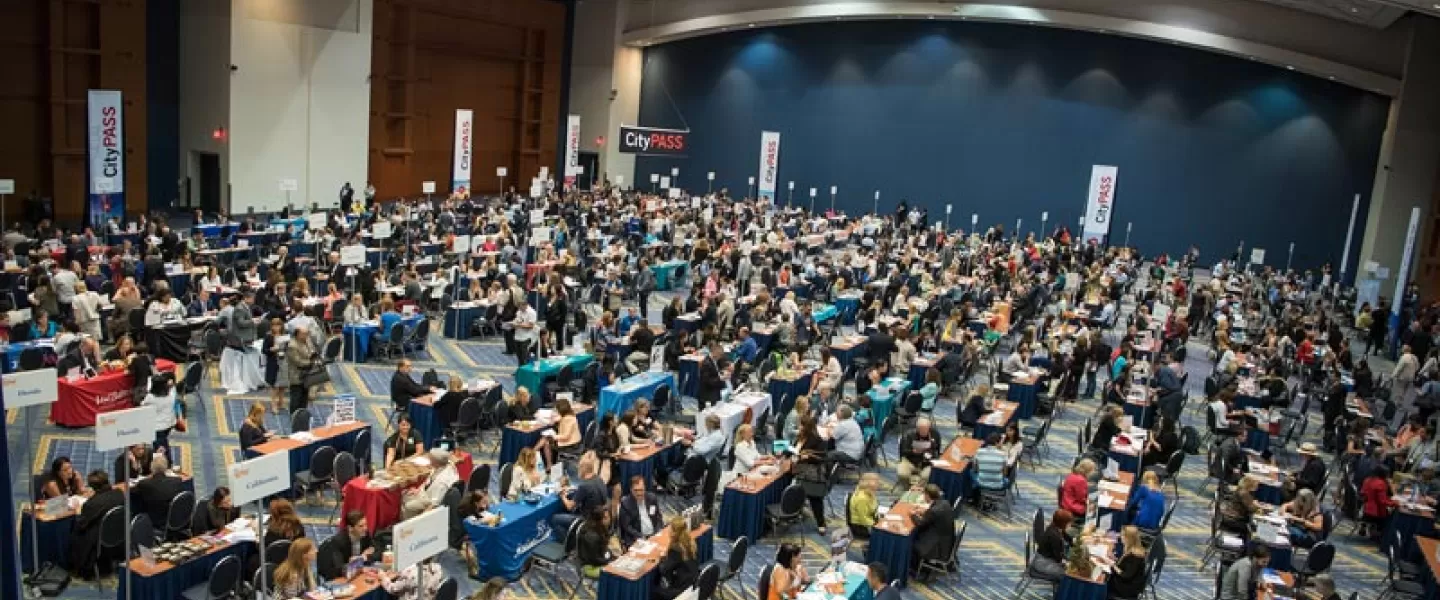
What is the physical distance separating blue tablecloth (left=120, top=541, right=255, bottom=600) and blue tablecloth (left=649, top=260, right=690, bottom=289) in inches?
711

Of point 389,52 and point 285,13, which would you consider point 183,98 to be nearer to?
point 285,13

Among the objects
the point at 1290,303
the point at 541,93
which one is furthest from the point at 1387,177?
the point at 541,93

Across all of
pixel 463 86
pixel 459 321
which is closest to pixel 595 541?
pixel 459 321

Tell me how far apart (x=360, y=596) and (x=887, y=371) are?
1144 cm

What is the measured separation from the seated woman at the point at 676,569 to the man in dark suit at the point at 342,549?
262cm

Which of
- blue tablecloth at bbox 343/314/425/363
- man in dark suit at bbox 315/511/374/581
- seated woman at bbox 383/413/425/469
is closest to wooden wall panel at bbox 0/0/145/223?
blue tablecloth at bbox 343/314/425/363

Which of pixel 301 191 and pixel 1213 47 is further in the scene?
pixel 1213 47

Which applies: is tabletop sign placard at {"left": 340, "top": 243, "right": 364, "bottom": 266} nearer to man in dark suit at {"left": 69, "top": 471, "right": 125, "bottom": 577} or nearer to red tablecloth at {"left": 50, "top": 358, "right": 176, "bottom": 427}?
red tablecloth at {"left": 50, "top": 358, "right": 176, "bottom": 427}

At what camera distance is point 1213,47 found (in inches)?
1513

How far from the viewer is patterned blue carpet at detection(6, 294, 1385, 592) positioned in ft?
39.7

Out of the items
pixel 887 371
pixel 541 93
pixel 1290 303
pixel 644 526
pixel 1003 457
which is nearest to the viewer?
pixel 644 526

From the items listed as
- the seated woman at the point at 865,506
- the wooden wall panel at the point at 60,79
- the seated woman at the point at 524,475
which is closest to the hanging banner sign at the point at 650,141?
the wooden wall panel at the point at 60,79

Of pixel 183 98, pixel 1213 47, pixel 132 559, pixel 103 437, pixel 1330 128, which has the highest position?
pixel 1213 47

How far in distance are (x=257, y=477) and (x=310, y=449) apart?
4.39 meters
